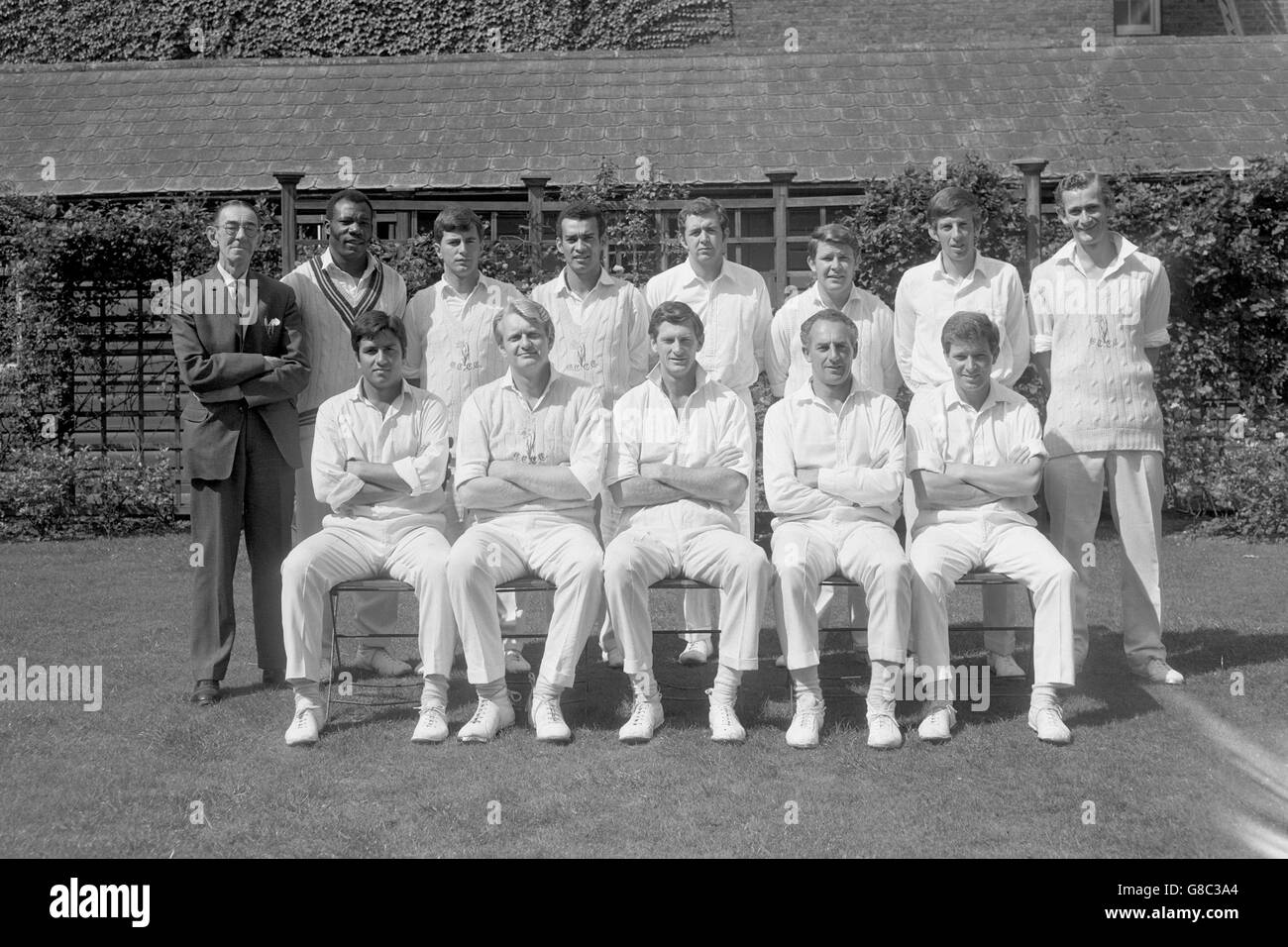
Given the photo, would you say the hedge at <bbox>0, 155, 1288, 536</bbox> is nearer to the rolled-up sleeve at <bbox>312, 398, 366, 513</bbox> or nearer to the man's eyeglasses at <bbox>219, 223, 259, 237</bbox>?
the man's eyeglasses at <bbox>219, 223, 259, 237</bbox>

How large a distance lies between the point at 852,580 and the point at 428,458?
1.93 m

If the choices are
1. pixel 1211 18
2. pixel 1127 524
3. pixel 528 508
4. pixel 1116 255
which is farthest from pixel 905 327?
pixel 1211 18

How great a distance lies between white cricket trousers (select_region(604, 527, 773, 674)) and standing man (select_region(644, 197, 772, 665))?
1124 mm

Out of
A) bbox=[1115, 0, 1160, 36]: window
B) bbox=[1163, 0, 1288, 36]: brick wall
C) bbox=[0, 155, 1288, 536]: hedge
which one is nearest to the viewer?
bbox=[0, 155, 1288, 536]: hedge

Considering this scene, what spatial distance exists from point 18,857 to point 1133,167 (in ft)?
32.1

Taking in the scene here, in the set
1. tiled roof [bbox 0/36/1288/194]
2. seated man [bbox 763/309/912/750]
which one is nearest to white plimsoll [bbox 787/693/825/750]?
seated man [bbox 763/309/912/750]

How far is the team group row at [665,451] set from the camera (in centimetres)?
530

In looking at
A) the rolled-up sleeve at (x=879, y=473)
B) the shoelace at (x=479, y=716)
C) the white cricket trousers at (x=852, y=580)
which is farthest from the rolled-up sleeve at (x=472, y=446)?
the rolled-up sleeve at (x=879, y=473)

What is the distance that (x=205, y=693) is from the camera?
585 cm

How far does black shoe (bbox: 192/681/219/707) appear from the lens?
19.1 ft

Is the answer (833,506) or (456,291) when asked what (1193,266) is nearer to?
(833,506)

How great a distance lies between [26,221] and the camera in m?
11.2

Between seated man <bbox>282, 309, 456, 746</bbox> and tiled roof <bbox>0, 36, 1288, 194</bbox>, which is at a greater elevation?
tiled roof <bbox>0, 36, 1288, 194</bbox>

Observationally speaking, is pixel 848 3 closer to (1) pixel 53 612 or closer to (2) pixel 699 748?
(1) pixel 53 612
